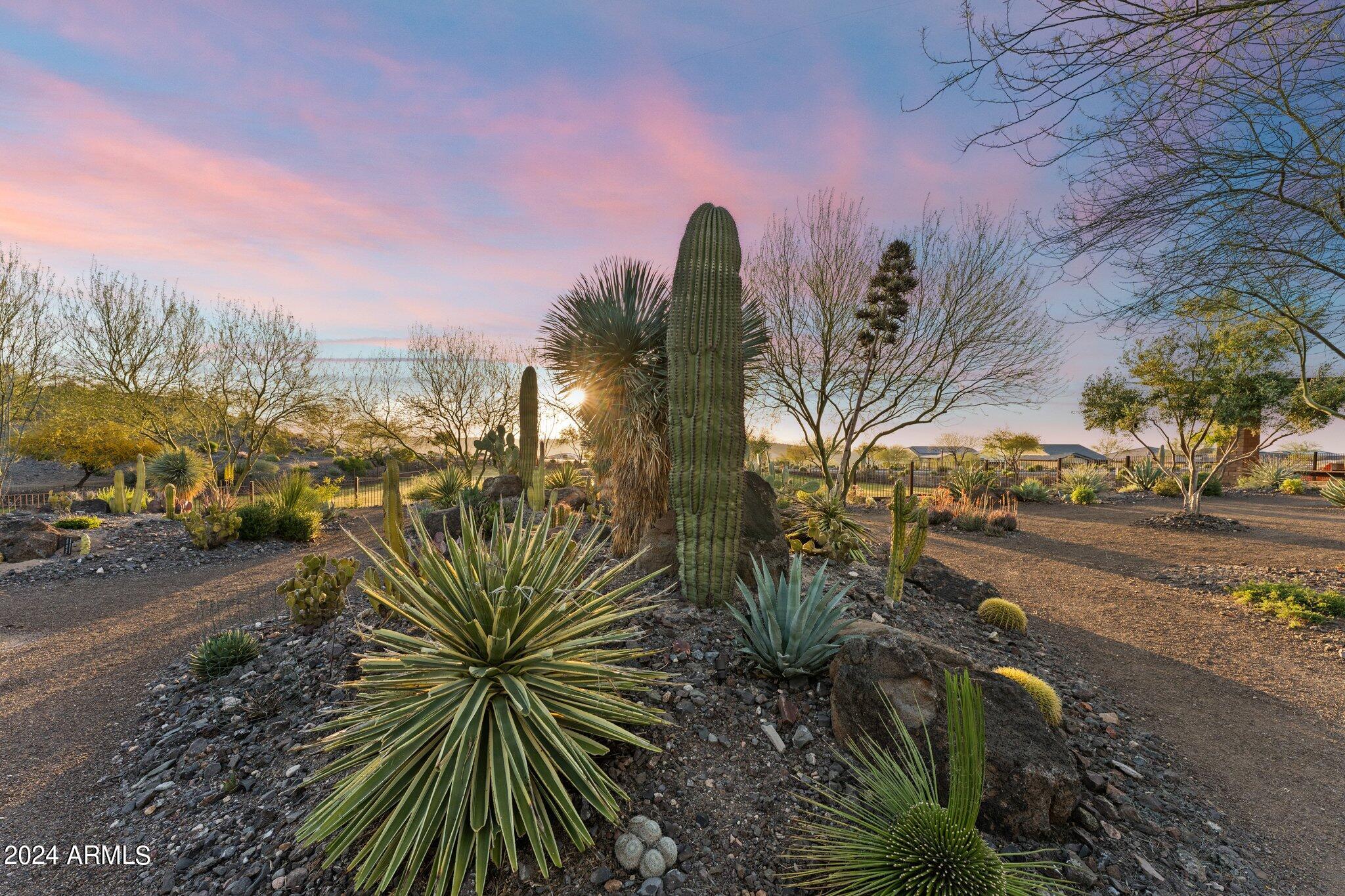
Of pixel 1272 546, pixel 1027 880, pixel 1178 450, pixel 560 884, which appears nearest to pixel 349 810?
pixel 560 884

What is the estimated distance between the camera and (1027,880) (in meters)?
2.47

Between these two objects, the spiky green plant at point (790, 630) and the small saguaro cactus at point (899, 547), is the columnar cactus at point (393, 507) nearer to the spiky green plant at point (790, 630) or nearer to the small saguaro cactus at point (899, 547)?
the spiky green plant at point (790, 630)

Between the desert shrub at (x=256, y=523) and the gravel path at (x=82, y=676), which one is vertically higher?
the desert shrub at (x=256, y=523)

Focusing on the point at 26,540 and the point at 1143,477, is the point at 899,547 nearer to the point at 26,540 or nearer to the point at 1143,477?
the point at 26,540

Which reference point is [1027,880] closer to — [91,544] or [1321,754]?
[1321,754]

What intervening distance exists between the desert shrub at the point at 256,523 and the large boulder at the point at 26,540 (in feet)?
8.93

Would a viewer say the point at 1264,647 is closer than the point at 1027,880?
No

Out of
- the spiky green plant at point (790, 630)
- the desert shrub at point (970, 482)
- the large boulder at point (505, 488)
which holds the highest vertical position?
the desert shrub at point (970, 482)

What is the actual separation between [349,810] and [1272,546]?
1696cm

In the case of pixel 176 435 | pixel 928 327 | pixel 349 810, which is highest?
pixel 928 327

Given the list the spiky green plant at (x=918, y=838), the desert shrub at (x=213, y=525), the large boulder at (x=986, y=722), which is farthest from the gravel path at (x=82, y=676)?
the large boulder at (x=986, y=722)

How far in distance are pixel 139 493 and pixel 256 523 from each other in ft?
19.2

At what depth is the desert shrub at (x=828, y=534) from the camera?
305 inches

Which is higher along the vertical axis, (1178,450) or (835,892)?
(1178,450)
